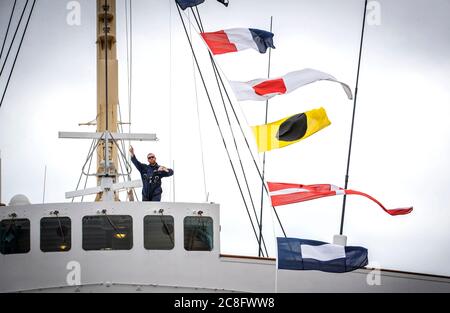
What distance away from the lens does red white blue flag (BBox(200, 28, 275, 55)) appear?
36.7 metres

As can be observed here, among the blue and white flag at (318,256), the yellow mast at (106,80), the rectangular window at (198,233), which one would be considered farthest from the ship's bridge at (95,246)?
the blue and white flag at (318,256)

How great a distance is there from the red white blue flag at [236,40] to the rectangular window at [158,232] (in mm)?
5892

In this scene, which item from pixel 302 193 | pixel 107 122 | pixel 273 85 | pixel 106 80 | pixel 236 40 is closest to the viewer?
pixel 302 193

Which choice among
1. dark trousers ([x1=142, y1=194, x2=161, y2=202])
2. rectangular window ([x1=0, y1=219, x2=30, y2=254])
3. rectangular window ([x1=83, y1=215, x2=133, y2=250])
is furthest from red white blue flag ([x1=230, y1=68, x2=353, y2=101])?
rectangular window ([x1=0, y1=219, x2=30, y2=254])

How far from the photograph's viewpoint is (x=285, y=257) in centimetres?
3183

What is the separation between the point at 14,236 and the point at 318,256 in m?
9.09

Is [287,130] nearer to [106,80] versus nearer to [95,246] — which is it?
[106,80]

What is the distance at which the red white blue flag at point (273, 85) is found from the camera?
35469mm

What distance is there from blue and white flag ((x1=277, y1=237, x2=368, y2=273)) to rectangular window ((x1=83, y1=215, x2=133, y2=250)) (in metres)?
4.89

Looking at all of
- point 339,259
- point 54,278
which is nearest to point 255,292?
point 339,259

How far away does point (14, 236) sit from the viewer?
3394 cm

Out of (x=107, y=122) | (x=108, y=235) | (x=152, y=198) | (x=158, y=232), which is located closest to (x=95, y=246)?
(x=108, y=235)

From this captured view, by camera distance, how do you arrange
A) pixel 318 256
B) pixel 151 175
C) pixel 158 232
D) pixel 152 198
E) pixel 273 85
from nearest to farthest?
pixel 318 256
pixel 158 232
pixel 151 175
pixel 152 198
pixel 273 85
